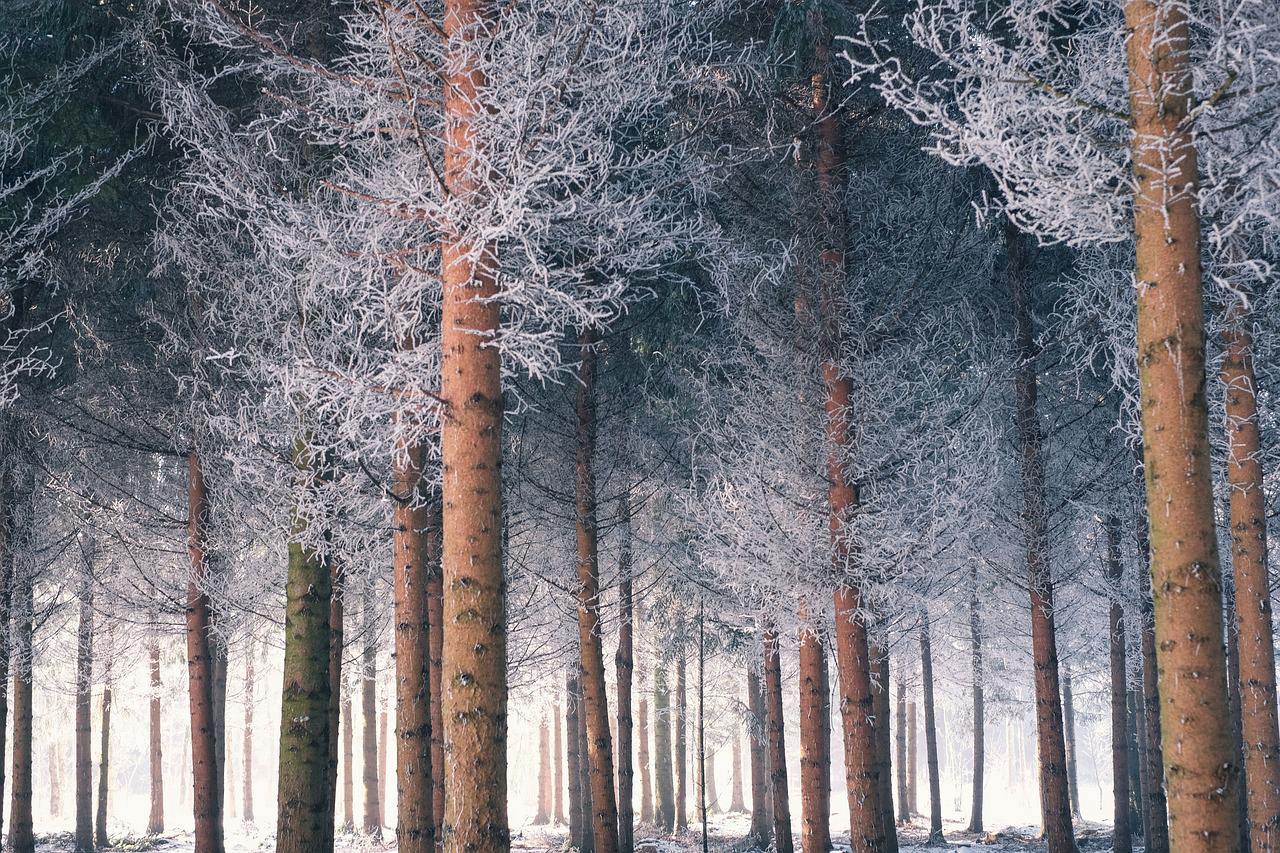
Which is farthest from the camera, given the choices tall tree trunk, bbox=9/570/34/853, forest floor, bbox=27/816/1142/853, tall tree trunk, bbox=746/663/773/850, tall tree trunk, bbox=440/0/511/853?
tall tree trunk, bbox=746/663/773/850

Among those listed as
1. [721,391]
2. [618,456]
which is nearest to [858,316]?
[721,391]

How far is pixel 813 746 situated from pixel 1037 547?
12.1 ft

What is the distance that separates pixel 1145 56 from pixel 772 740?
13.1 meters

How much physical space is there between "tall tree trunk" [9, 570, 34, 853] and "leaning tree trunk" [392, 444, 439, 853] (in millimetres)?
7168

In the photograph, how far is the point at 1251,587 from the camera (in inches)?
331

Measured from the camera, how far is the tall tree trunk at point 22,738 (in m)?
13.6

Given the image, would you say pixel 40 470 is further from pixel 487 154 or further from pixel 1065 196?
pixel 1065 196

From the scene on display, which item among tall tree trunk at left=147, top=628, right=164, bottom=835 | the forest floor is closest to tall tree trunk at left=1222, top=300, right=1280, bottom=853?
the forest floor

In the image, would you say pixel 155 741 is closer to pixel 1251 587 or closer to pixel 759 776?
pixel 759 776

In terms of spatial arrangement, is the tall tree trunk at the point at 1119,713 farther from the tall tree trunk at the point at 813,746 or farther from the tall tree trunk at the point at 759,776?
the tall tree trunk at the point at 813,746

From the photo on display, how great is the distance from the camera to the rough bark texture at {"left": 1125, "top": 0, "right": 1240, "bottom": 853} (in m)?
4.51

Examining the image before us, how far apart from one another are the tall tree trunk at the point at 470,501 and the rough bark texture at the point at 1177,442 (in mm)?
3493

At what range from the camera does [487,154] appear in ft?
21.0

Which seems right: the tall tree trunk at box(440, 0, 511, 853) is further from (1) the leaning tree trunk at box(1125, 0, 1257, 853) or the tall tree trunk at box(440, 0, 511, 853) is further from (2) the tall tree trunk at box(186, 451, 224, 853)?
(2) the tall tree trunk at box(186, 451, 224, 853)
